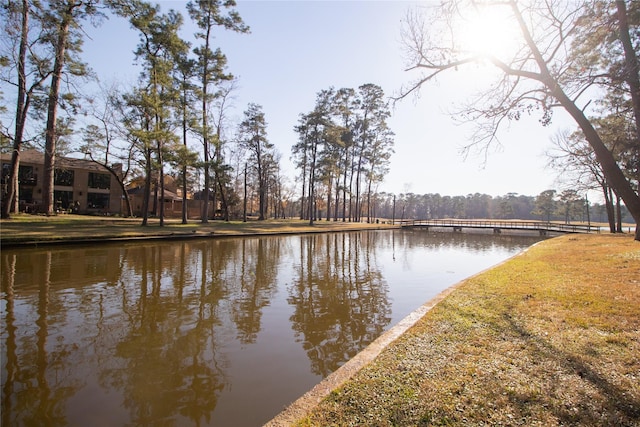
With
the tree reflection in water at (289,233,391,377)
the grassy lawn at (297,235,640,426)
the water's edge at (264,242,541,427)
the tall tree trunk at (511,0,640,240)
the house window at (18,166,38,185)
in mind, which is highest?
the house window at (18,166,38,185)

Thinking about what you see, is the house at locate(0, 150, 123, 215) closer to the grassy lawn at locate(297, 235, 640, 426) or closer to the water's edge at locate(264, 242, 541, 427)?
the water's edge at locate(264, 242, 541, 427)

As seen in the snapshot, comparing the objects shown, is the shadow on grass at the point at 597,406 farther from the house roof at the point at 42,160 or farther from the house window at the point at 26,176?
the house window at the point at 26,176

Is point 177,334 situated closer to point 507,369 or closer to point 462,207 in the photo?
point 507,369

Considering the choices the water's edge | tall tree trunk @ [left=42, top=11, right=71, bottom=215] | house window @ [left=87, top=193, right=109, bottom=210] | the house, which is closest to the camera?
the water's edge

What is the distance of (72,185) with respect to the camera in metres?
39.4

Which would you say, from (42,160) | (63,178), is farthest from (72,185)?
(42,160)

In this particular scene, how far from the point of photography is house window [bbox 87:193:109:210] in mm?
40794

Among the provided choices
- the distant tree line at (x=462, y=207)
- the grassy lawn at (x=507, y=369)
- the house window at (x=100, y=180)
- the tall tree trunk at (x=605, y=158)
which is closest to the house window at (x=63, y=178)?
the house window at (x=100, y=180)

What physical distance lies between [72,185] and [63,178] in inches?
→ 47.7

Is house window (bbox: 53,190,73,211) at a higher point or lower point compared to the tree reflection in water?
higher

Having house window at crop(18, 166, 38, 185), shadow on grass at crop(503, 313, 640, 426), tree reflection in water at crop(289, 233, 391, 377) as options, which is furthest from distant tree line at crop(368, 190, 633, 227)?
shadow on grass at crop(503, 313, 640, 426)

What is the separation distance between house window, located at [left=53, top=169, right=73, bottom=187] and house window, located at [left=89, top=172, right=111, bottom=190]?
207 cm

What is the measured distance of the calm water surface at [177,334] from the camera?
11.5ft

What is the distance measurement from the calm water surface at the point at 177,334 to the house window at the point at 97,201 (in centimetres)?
3501
